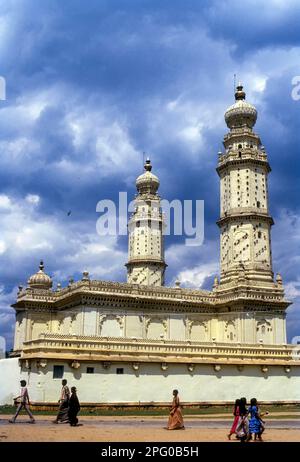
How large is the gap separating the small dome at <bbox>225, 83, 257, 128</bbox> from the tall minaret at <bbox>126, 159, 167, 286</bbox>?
14.4m

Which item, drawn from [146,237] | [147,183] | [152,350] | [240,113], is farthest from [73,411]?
[147,183]

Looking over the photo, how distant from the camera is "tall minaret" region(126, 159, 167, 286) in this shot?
5994 centimetres

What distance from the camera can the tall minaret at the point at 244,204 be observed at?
48.5 meters

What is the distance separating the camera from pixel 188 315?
159 ft

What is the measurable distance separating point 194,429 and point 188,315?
97.0 ft

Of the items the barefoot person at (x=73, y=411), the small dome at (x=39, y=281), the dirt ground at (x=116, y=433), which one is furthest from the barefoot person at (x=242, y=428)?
the small dome at (x=39, y=281)

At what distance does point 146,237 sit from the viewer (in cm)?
6150

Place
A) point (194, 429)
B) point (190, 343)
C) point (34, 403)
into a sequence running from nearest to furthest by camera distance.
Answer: point (194, 429), point (34, 403), point (190, 343)

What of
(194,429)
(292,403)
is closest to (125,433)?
(194,429)

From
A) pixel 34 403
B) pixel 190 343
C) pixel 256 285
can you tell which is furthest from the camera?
pixel 256 285

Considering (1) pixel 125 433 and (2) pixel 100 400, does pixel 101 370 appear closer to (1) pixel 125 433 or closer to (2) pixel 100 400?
(2) pixel 100 400

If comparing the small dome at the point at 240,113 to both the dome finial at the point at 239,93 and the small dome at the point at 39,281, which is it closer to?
the dome finial at the point at 239,93

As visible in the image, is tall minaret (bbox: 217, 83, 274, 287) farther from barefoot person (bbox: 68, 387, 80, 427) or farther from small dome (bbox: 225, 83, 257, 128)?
barefoot person (bbox: 68, 387, 80, 427)

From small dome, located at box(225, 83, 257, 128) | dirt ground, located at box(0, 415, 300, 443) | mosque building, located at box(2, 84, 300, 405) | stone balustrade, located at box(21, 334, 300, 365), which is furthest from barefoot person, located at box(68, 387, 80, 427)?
small dome, located at box(225, 83, 257, 128)
